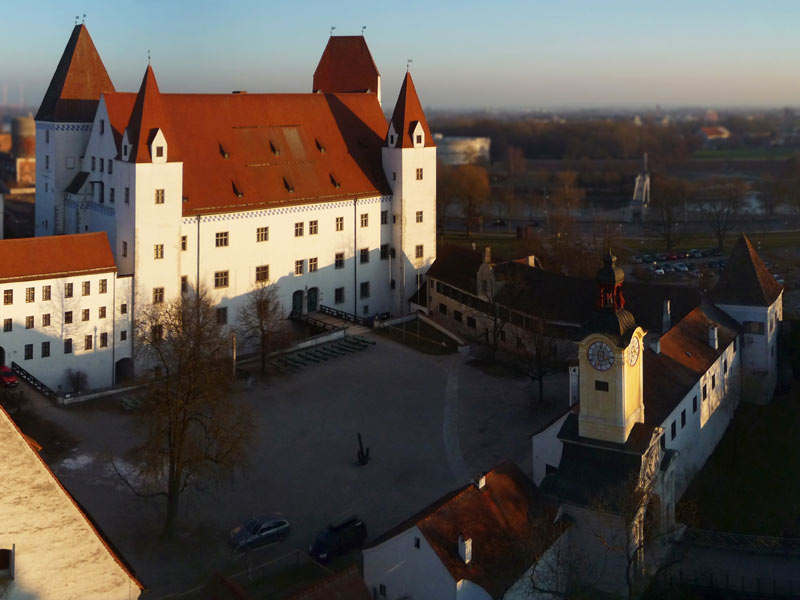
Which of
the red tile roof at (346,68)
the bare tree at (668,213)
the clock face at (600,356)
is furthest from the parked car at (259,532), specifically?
the bare tree at (668,213)

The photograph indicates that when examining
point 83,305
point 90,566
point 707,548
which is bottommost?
point 707,548

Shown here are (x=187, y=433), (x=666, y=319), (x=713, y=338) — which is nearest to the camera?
(x=187, y=433)

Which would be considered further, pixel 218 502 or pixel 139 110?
pixel 139 110

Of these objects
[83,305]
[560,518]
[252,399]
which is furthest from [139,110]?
[560,518]

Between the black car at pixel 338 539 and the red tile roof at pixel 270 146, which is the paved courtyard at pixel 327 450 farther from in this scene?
the red tile roof at pixel 270 146

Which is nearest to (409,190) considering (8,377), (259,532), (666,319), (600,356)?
(666,319)

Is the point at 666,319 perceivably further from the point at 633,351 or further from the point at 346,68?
the point at 346,68

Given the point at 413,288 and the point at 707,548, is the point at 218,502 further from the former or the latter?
the point at 413,288
